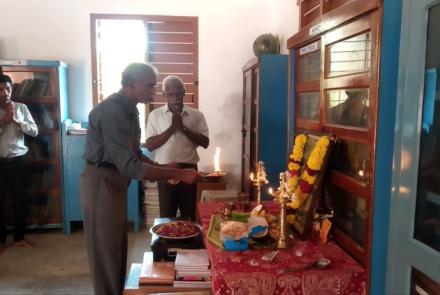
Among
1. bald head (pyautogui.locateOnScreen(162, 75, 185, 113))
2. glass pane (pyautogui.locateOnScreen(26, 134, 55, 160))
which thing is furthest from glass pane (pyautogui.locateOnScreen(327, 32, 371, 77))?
glass pane (pyautogui.locateOnScreen(26, 134, 55, 160))

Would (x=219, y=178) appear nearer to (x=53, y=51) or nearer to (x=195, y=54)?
(x=195, y=54)

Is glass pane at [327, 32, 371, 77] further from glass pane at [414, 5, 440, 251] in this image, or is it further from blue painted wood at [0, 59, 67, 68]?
blue painted wood at [0, 59, 67, 68]

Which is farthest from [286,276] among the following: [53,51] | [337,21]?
[53,51]

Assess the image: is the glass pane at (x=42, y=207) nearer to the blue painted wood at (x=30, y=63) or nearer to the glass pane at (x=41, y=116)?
the glass pane at (x=41, y=116)

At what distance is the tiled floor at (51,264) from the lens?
2.80 metres

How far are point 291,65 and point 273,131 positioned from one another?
39.8 inches

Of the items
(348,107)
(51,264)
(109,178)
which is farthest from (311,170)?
(51,264)

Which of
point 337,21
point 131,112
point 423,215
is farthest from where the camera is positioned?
point 131,112

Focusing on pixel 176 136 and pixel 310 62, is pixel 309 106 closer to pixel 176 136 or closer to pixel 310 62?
pixel 310 62

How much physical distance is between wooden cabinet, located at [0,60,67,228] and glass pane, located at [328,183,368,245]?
3.03 m

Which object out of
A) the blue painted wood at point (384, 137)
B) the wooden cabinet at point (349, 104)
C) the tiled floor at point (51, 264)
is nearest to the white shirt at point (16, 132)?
the tiled floor at point (51, 264)

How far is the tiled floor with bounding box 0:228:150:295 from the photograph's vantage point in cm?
280

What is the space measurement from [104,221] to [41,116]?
2.28m

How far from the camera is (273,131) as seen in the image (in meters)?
3.13
